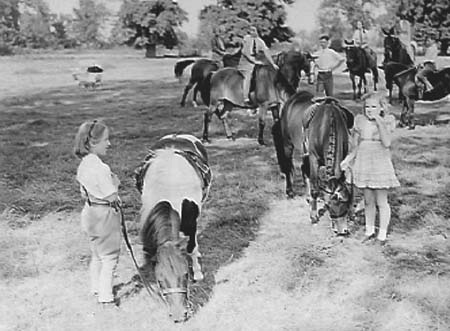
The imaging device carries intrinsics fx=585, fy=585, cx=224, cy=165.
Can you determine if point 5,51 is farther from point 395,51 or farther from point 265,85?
point 265,85

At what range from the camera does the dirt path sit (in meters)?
4.11

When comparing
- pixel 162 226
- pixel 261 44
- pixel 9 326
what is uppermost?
pixel 261 44

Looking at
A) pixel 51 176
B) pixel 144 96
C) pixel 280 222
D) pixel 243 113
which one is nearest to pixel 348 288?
pixel 280 222

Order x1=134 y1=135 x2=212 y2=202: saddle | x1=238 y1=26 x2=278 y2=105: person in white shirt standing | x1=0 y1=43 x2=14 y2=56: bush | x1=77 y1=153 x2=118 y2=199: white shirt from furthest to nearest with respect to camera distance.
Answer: x1=0 y1=43 x2=14 y2=56: bush < x1=238 y1=26 x2=278 y2=105: person in white shirt standing < x1=134 y1=135 x2=212 y2=202: saddle < x1=77 y1=153 x2=118 y2=199: white shirt

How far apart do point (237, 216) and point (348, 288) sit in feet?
6.89

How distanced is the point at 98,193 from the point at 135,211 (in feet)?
8.97

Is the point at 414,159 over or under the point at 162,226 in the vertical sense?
under

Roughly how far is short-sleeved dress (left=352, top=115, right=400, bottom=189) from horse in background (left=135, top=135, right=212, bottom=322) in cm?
146

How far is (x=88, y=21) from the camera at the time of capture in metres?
77.9

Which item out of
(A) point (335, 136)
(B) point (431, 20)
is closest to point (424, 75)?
(A) point (335, 136)

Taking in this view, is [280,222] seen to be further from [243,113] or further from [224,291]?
[243,113]

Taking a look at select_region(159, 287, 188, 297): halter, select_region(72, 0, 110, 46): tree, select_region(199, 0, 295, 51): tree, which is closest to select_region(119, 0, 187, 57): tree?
select_region(199, 0, 295, 51): tree

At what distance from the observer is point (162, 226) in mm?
3652

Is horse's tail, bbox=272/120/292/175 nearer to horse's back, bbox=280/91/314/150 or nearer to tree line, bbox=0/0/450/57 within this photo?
horse's back, bbox=280/91/314/150
